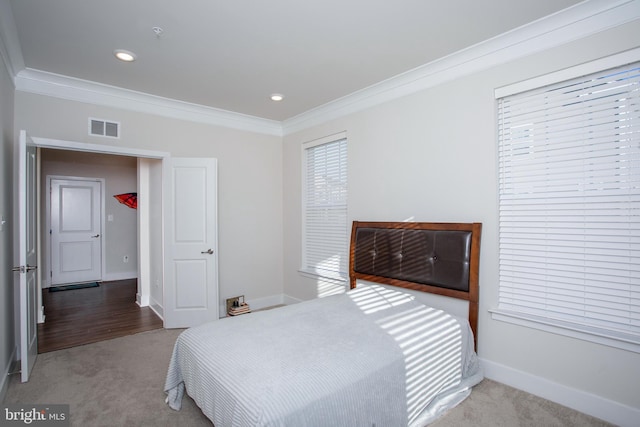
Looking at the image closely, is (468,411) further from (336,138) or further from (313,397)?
(336,138)

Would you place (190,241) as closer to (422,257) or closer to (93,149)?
(93,149)

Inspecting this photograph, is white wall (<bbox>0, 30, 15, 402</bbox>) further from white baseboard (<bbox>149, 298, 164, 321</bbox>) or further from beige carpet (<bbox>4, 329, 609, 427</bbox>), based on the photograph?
white baseboard (<bbox>149, 298, 164, 321</bbox>)

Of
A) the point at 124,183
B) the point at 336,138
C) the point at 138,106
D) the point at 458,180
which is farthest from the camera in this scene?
the point at 124,183

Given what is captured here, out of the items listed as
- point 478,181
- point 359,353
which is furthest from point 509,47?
point 359,353

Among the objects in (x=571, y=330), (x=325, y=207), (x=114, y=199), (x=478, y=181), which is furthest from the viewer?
(x=114, y=199)

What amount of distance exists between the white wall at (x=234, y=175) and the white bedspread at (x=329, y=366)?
2.03 metres

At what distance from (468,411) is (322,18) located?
2.84 meters

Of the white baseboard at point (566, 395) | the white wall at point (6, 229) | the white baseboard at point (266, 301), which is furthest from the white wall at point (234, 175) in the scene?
the white baseboard at point (566, 395)

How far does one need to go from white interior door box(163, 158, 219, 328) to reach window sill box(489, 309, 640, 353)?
310cm

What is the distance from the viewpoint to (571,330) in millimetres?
2168

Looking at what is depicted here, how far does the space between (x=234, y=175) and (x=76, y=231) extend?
13.6ft

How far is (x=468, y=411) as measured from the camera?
2.13m

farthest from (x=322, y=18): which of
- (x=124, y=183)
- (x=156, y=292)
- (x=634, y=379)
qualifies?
(x=124, y=183)

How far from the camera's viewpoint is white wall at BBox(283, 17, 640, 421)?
2070mm
